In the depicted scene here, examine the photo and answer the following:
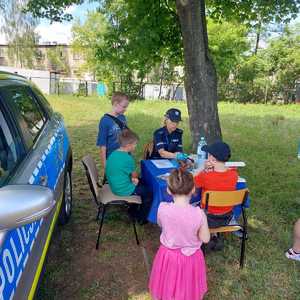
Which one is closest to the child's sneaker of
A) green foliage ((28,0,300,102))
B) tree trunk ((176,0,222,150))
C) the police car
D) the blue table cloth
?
the blue table cloth

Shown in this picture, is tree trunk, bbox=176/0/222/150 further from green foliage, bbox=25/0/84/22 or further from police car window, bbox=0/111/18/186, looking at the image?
police car window, bbox=0/111/18/186

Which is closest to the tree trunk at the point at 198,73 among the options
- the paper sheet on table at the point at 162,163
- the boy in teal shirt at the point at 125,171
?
the paper sheet on table at the point at 162,163

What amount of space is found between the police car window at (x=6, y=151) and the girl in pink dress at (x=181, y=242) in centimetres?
108

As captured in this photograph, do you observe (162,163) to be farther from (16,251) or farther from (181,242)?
(16,251)

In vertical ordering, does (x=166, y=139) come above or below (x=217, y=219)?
above

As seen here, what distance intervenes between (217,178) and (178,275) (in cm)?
107

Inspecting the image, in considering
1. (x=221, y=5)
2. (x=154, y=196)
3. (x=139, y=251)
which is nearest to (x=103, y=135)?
(x=154, y=196)

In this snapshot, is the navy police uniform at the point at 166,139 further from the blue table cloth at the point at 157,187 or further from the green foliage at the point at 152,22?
the green foliage at the point at 152,22

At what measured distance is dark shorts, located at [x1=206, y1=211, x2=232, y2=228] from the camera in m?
3.48

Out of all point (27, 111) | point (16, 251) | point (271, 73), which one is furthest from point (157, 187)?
point (271, 73)

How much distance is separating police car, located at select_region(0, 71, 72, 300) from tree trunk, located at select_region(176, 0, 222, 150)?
3647mm

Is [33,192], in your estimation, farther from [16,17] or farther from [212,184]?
[16,17]

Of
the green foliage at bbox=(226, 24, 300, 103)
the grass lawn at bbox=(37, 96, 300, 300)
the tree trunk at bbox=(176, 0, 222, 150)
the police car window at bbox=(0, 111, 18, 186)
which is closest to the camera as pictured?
the police car window at bbox=(0, 111, 18, 186)

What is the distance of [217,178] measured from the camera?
3.40 metres
